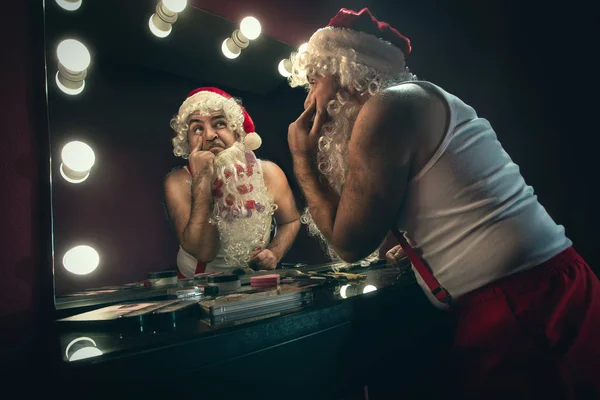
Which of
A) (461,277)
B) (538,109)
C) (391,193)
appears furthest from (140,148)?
(538,109)

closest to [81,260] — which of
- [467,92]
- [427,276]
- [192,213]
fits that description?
[192,213]

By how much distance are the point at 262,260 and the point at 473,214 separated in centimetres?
87

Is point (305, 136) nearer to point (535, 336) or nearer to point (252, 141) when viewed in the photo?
point (252, 141)

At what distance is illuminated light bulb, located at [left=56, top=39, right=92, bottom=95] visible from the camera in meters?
1.00

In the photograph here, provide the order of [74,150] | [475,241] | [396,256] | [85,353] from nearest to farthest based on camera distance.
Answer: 1. [85,353]
2. [475,241]
3. [74,150]
4. [396,256]

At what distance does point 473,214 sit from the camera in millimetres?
819

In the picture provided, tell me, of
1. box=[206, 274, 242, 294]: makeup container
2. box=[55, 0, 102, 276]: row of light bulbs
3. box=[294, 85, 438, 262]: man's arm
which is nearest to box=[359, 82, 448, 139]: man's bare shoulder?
box=[294, 85, 438, 262]: man's arm

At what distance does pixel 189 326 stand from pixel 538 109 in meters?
1.63

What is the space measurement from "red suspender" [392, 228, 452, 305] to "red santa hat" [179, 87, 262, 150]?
2.54ft

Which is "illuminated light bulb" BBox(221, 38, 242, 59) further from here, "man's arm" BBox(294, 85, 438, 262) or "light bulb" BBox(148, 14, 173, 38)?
"man's arm" BBox(294, 85, 438, 262)

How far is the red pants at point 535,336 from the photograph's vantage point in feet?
2.21

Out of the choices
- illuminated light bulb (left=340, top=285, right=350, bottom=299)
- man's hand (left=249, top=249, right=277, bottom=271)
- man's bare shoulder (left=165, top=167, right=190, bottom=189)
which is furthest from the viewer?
man's hand (left=249, top=249, right=277, bottom=271)

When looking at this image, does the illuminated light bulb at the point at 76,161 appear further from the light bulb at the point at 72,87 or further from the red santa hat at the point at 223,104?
the red santa hat at the point at 223,104

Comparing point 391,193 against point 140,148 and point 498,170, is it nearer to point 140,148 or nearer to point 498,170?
point 498,170
